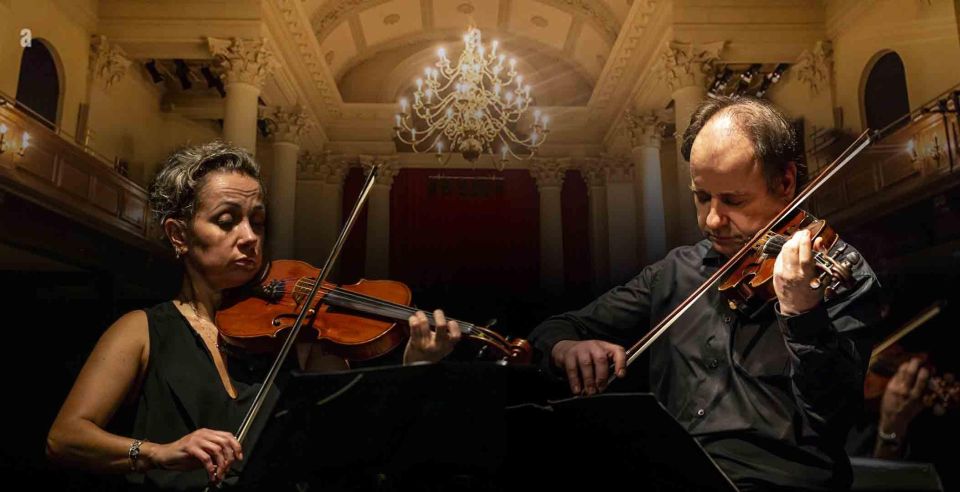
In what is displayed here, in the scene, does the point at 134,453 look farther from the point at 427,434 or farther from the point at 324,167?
the point at 324,167

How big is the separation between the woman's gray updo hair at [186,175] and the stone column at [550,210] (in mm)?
8320

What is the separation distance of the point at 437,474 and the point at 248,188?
1.02 metres

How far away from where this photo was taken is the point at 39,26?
5.93 m

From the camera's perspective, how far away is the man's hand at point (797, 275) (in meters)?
1.24

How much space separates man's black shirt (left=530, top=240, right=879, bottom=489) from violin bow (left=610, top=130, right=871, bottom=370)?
9 centimetres

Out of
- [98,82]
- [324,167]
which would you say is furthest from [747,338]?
[324,167]

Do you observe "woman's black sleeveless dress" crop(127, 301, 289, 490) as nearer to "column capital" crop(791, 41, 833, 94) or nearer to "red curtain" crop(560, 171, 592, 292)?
"column capital" crop(791, 41, 833, 94)

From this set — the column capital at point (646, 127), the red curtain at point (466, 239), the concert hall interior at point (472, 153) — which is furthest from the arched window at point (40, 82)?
the column capital at point (646, 127)

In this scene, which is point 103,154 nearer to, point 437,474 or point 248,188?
point 248,188

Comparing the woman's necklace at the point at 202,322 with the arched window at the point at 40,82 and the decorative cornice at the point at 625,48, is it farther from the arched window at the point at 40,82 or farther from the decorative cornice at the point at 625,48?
the decorative cornice at the point at 625,48

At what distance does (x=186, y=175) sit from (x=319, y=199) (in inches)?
318

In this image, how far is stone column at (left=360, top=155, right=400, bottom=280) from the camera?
970 cm

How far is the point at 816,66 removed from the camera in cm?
635


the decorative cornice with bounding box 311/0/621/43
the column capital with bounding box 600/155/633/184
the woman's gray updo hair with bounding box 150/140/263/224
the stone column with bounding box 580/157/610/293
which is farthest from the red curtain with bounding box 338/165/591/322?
the woman's gray updo hair with bounding box 150/140/263/224
